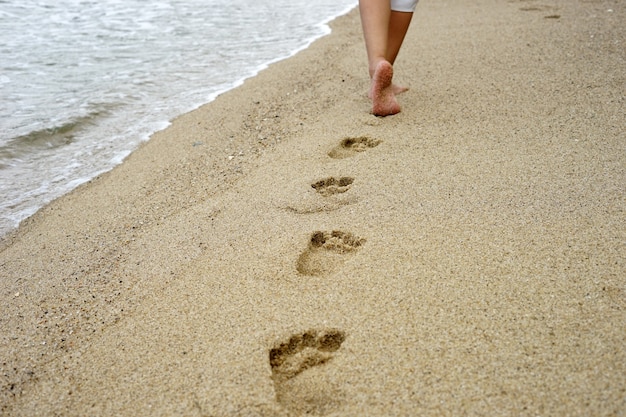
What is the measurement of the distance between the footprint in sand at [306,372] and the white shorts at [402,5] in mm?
1941

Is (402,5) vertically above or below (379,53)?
above

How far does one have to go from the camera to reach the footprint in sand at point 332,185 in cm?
216

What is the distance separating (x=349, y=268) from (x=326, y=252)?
142 millimetres

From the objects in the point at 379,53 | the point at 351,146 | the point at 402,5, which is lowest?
the point at 351,146

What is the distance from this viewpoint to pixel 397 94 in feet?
10.1

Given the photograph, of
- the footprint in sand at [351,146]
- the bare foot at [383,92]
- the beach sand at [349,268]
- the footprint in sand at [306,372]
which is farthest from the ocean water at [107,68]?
the footprint in sand at [306,372]

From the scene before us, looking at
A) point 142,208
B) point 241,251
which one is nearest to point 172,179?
point 142,208

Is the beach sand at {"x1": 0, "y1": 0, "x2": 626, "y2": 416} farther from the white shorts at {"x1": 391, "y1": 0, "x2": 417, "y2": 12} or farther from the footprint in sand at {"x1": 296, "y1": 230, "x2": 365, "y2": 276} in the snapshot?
the white shorts at {"x1": 391, "y1": 0, "x2": 417, "y2": 12}

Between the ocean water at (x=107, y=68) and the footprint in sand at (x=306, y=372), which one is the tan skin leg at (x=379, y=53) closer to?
the ocean water at (x=107, y=68)

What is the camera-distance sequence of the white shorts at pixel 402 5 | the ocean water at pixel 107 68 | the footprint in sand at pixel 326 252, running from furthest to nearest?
the ocean water at pixel 107 68
the white shorts at pixel 402 5
the footprint in sand at pixel 326 252

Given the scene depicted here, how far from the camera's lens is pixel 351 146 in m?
2.55

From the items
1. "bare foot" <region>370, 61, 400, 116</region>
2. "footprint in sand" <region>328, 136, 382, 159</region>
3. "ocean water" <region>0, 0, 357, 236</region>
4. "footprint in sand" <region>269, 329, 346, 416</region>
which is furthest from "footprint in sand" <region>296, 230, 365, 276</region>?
"ocean water" <region>0, 0, 357, 236</region>

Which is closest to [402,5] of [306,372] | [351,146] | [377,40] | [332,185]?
[377,40]

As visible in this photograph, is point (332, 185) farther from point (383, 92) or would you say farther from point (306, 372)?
point (306, 372)
